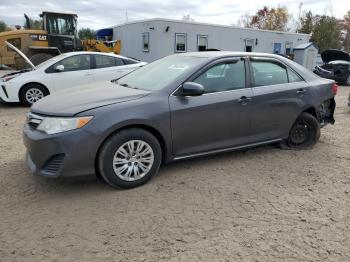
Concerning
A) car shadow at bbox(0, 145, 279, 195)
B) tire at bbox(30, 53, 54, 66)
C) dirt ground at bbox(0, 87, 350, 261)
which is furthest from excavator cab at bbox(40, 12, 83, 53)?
car shadow at bbox(0, 145, 279, 195)

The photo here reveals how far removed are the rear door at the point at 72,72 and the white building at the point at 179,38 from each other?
1181 centimetres

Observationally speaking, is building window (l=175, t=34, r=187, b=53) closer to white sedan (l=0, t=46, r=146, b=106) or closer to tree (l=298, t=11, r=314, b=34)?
white sedan (l=0, t=46, r=146, b=106)

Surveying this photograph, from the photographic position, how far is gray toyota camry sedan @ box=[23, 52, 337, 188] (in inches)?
141

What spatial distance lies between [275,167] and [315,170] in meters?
0.52

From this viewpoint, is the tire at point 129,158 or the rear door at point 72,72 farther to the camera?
the rear door at point 72,72

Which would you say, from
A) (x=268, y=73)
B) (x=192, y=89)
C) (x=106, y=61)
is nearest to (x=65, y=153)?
(x=192, y=89)

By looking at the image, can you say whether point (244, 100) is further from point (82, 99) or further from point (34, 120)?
point (34, 120)

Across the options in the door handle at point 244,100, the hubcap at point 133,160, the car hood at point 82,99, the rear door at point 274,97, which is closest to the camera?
the car hood at point 82,99

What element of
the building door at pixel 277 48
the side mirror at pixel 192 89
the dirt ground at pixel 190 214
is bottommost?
the dirt ground at pixel 190 214

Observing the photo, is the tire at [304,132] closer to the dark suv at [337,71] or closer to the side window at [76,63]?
the side window at [76,63]

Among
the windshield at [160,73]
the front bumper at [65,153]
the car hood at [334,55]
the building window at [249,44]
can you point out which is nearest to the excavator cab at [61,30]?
the windshield at [160,73]

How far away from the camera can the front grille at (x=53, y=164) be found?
3.56m

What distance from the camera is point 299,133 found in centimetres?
540

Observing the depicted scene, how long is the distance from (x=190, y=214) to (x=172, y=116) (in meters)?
1.19
